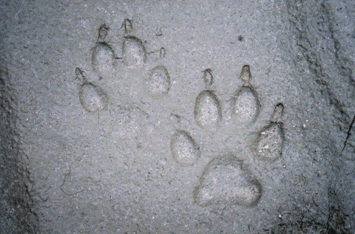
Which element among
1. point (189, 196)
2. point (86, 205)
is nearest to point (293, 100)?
point (189, 196)

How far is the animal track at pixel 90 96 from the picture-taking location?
900 millimetres

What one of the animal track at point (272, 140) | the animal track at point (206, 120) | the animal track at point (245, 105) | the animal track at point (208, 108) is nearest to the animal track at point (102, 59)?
the animal track at point (206, 120)

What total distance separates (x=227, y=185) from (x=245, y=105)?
0.32 m

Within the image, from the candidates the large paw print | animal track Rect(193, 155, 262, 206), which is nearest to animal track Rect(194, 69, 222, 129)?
the large paw print

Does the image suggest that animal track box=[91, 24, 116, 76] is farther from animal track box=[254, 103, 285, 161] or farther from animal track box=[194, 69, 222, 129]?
animal track box=[254, 103, 285, 161]

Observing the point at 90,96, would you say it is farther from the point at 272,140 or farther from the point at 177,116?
the point at 272,140

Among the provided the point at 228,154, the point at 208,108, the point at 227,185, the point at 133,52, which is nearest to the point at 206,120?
the point at 208,108

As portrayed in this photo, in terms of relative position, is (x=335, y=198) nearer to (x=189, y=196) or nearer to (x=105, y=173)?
(x=189, y=196)

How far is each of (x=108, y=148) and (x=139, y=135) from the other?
13cm

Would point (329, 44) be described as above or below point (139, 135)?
above

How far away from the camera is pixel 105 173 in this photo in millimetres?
902

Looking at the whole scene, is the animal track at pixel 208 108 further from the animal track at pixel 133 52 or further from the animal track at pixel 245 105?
the animal track at pixel 133 52

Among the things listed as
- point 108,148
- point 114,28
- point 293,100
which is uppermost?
point 114,28

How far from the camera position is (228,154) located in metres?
0.90
